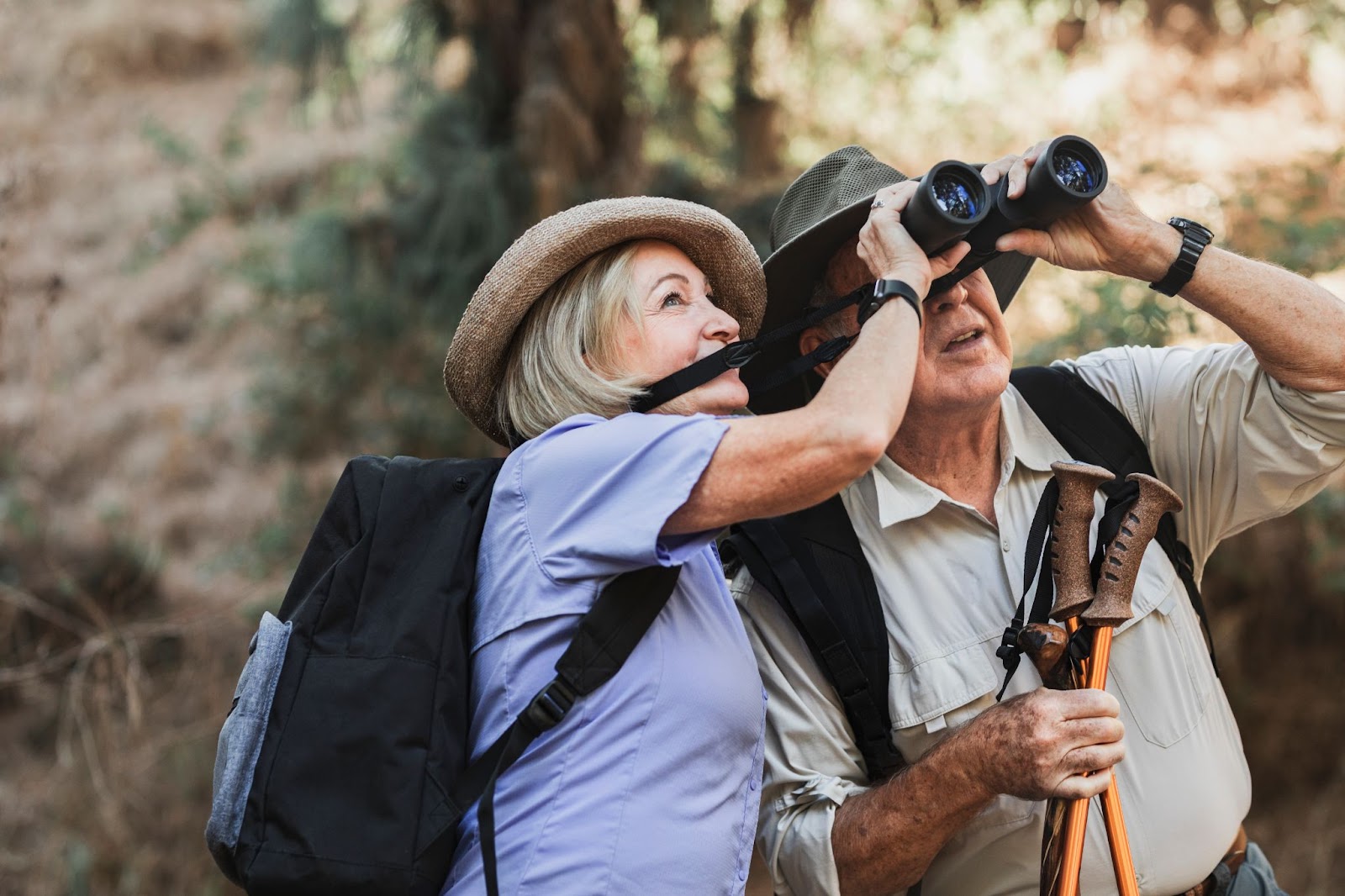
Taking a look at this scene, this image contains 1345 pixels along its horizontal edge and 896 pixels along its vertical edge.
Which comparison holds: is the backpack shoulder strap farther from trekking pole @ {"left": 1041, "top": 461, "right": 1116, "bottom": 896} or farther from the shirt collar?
trekking pole @ {"left": 1041, "top": 461, "right": 1116, "bottom": 896}

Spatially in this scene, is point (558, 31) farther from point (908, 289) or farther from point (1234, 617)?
point (1234, 617)

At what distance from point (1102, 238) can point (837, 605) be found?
80cm

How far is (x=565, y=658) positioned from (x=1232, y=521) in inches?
53.6

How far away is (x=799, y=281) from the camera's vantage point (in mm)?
2350

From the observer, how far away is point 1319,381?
198cm

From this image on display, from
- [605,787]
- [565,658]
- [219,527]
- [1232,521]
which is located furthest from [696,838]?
[219,527]

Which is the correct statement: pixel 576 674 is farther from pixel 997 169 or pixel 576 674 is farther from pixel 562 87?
pixel 562 87

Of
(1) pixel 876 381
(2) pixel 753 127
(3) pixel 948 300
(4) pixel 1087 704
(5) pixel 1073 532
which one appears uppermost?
(2) pixel 753 127

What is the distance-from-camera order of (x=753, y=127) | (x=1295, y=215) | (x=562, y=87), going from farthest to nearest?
(x=753, y=127) < (x=562, y=87) < (x=1295, y=215)

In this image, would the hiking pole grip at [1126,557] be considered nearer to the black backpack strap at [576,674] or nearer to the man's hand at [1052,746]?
the man's hand at [1052,746]

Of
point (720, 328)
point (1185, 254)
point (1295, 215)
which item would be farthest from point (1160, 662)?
point (1295, 215)

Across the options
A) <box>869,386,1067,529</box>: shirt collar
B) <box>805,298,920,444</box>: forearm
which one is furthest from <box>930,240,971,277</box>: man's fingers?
<box>869,386,1067,529</box>: shirt collar

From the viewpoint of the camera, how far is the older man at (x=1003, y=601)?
1.92m

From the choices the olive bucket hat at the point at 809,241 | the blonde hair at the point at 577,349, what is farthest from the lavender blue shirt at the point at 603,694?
the olive bucket hat at the point at 809,241
